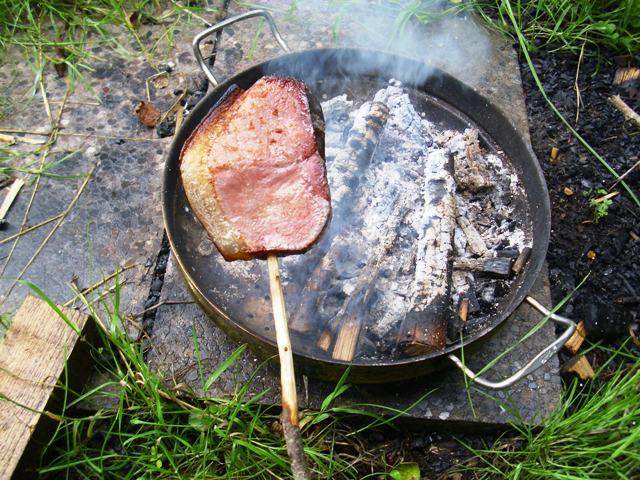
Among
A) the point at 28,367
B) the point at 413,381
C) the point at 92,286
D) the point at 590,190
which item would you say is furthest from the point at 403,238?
the point at 28,367

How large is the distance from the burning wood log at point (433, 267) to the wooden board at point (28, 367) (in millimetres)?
1520

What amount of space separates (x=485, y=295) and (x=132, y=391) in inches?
66.7

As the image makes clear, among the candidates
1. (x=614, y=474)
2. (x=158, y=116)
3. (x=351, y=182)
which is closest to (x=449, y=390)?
(x=614, y=474)

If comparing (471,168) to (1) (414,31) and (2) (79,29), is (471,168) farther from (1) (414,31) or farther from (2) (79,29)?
(2) (79,29)

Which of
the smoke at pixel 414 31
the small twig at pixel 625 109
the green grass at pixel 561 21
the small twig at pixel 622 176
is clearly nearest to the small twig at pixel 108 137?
the smoke at pixel 414 31

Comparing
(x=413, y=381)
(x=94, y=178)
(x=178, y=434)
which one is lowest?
(x=178, y=434)

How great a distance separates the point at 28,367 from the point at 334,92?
6.85 ft

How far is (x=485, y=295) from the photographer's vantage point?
2486 mm

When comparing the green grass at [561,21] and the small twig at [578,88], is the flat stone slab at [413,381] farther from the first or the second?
the green grass at [561,21]

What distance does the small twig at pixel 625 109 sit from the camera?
359cm

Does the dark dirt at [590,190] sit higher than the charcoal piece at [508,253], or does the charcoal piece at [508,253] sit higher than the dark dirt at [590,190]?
the charcoal piece at [508,253]

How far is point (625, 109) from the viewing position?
11.9ft

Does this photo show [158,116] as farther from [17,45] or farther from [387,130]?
[387,130]

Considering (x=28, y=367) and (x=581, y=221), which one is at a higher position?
(x=28, y=367)
